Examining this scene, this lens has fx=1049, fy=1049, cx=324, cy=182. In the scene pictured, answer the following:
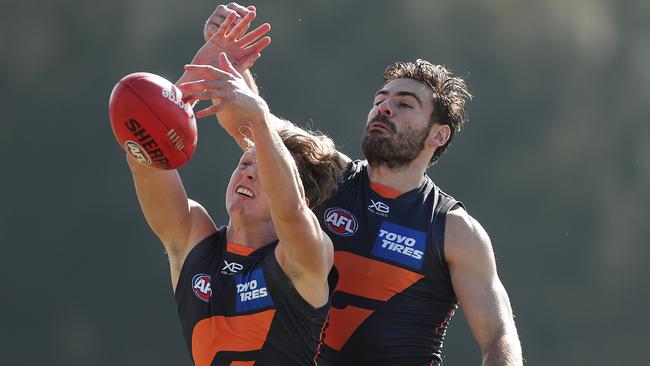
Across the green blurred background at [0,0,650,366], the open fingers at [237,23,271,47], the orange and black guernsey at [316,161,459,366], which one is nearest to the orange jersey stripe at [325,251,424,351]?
the orange and black guernsey at [316,161,459,366]

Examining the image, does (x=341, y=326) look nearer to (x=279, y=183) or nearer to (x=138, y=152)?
(x=279, y=183)

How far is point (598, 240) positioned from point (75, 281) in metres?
3.80

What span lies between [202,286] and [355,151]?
3.99 metres

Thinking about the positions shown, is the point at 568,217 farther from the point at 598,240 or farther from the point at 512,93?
the point at 512,93

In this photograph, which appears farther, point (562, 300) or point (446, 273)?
point (562, 300)

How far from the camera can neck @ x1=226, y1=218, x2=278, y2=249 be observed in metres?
3.43

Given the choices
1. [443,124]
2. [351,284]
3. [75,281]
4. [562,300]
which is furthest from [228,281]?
[562,300]

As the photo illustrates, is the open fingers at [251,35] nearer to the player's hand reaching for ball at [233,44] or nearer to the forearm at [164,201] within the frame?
the player's hand reaching for ball at [233,44]

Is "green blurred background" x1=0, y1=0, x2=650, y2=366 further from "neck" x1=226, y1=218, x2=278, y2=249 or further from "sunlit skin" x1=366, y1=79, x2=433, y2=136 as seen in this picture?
"neck" x1=226, y1=218, x2=278, y2=249

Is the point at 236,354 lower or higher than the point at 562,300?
lower

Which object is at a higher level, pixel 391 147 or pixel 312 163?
pixel 391 147

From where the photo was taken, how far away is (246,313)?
130 inches

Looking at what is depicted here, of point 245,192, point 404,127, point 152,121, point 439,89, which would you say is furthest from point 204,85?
point 439,89

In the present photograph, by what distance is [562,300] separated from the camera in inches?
302
